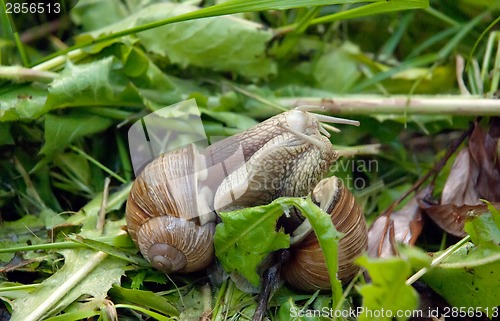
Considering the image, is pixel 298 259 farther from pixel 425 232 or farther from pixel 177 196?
pixel 425 232

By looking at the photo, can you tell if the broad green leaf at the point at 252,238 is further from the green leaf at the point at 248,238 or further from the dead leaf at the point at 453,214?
the dead leaf at the point at 453,214

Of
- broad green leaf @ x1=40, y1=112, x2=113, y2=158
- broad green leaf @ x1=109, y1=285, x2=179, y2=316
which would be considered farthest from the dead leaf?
broad green leaf @ x1=40, y1=112, x2=113, y2=158

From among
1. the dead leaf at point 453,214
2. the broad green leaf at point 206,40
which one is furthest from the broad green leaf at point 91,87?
the dead leaf at point 453,214

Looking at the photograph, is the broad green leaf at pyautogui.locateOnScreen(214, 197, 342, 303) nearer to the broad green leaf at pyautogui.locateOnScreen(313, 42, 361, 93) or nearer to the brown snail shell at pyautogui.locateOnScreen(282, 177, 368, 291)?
the brown snail shell at pyautogui.locateOnScreen(282, 177, 368, 291)

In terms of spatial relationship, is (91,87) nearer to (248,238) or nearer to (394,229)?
(248,238)

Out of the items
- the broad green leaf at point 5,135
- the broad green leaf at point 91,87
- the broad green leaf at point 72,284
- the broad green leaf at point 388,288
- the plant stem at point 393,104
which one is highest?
the broad green leaf at point 91,87
